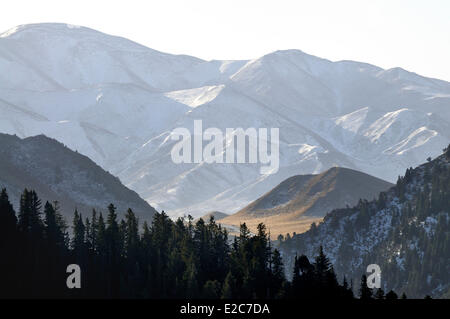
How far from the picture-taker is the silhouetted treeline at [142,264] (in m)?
132

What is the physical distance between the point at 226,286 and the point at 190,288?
5.08 m

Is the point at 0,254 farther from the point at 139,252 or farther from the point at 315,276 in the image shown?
the point at 315,276

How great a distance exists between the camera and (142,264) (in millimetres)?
154250

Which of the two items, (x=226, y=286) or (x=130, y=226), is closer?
(x=226, y=286)

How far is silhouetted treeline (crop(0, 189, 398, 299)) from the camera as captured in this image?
132 metres

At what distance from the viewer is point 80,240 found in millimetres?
156250

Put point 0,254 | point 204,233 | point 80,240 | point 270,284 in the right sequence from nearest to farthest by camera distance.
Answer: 1. point 0,254
2. point 270,284
3. point 80,240
4. point 204,233
